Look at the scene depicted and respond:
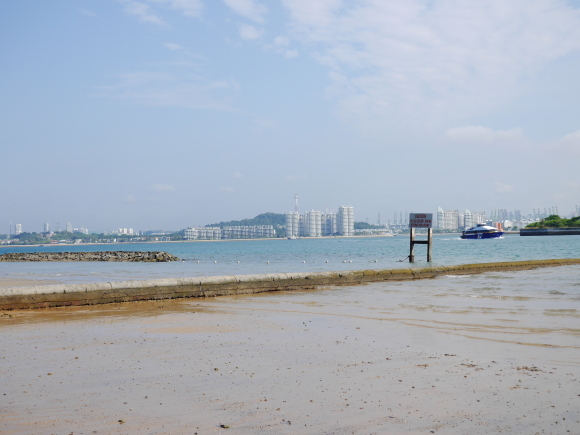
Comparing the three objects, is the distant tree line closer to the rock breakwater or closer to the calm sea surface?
the calm sea surface

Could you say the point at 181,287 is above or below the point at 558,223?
below

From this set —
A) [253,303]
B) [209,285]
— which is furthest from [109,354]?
[209,285]

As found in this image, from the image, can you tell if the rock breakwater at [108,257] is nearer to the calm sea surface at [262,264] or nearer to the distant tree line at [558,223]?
the calm sea surface at [262,264]

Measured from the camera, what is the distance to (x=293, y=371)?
616cm

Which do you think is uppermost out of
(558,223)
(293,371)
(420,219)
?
(558,223)

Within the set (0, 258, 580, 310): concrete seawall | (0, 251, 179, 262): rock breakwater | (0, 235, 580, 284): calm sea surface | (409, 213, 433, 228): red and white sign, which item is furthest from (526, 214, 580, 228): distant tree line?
(0, 258, 580, 310): concrete seawall

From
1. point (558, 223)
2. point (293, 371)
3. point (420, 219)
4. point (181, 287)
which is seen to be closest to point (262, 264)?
point (420, 219)

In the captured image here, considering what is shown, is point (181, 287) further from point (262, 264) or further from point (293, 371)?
point (262, 264)

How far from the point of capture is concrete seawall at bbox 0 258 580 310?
41.9 feet

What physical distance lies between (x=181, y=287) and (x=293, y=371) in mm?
9465

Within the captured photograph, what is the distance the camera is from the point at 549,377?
5773mm

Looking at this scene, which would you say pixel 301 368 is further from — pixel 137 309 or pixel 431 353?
pixel 137 309

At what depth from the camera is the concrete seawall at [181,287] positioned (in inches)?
503

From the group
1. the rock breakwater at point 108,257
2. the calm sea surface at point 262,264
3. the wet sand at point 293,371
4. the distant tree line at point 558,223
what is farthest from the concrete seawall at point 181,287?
the distant tree line at point 558,223
